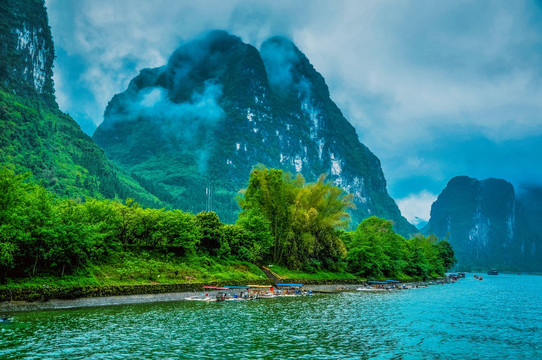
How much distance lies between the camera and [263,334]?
1157 inches

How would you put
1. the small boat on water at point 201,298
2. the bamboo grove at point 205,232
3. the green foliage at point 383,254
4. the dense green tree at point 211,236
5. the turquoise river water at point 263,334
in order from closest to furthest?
the turquoise river water at point 263,334 → the bamboo grove at point 205,232 → the small boat on water at point 201,298 → the dense green tree at point 211,236 → the green foliage at point 383,254

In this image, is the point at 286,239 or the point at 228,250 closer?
the point at 228,250

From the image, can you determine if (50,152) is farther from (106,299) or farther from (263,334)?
(263,334)

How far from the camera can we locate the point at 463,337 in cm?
3109

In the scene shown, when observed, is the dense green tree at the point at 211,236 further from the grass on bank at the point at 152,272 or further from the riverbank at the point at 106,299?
the riverbank at the point at 106,299

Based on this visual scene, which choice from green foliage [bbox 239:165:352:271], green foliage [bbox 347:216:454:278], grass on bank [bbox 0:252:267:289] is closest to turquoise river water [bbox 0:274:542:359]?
grass on bank [bbox 0:252:267:289]

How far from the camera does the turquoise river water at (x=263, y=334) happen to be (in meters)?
23.9

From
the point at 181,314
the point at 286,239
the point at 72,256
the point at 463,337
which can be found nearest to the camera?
the point at 463,337

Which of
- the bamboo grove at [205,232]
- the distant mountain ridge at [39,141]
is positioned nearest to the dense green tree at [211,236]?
the bamboo grove at [205,232]

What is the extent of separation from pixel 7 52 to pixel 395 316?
216 metres

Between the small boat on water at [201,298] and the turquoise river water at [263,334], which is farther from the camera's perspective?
the small boat on water at [201,298]

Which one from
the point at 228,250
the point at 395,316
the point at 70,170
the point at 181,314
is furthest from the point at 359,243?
the point at 70,170

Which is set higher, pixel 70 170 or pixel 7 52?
pixel 7 52

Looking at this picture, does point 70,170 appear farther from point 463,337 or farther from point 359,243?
point 463,337
